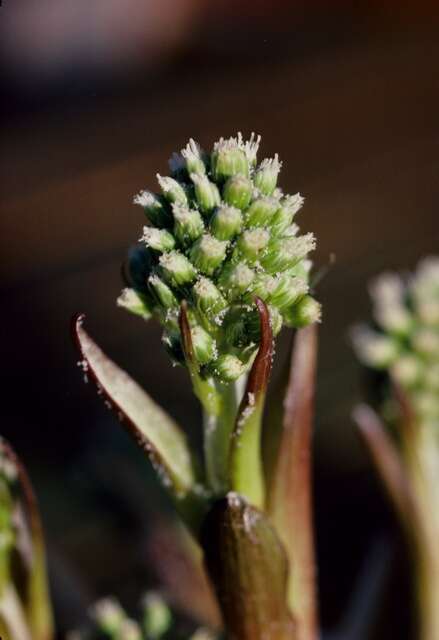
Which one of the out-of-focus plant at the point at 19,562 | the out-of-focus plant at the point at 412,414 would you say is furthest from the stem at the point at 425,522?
the out-of-focus plant at the point at 19,562

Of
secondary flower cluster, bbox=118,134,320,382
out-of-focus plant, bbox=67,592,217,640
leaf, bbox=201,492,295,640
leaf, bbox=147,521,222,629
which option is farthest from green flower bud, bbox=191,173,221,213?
leaf, bbox=147,521,222,629

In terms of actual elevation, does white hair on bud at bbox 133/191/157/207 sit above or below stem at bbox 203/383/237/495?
above

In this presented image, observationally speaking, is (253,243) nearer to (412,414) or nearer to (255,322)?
(255,322)

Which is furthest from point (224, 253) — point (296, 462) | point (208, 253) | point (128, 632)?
point (128, 632)

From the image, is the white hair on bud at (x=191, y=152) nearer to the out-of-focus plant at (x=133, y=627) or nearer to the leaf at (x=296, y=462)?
the leaf at (x=296, y=462)

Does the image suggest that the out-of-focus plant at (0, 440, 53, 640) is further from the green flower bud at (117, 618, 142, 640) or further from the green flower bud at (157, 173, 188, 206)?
the green flower bud at (157, 173, 188, 206)

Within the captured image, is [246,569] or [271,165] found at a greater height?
[271,165]
